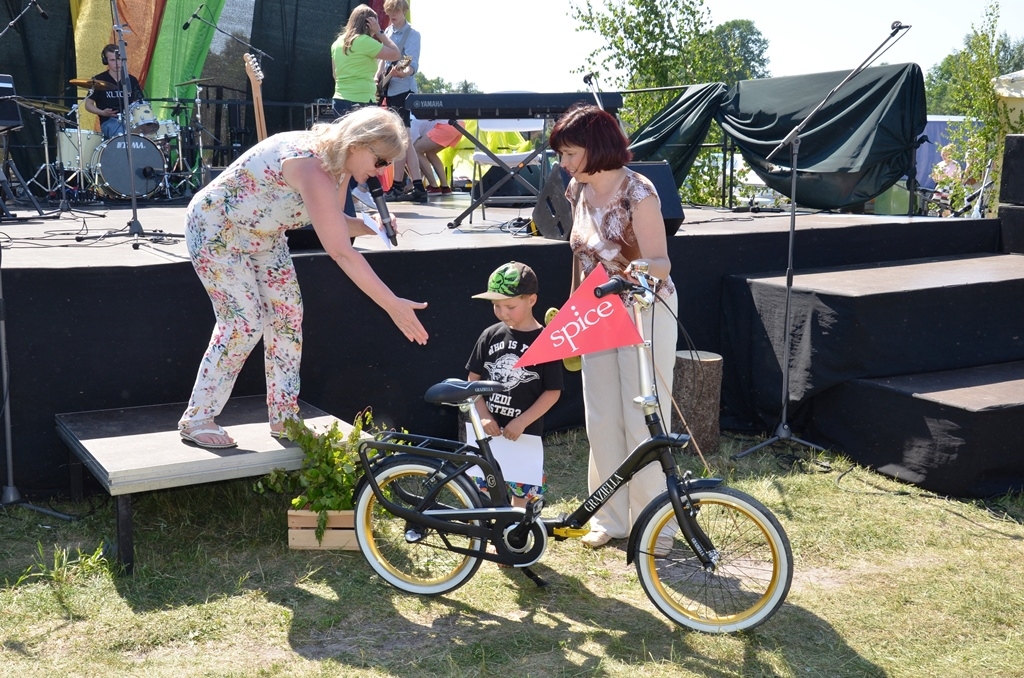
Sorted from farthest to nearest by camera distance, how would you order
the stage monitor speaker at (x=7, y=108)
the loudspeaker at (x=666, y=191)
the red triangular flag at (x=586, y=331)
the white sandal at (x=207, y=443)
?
the stage monitor speaker at (x=7, y=108)
the loudspeaker at (x=666, y=191)
the white sandal at (x=207, y=443)
the red triangular flag at (x=586, y=331)

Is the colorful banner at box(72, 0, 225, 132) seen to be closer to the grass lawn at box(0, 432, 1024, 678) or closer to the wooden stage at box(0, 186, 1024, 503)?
the wooden stage at box(0, 186, 1024, 503)

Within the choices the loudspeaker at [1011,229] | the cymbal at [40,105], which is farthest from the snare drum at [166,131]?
the loudspeaker at [1011,229]

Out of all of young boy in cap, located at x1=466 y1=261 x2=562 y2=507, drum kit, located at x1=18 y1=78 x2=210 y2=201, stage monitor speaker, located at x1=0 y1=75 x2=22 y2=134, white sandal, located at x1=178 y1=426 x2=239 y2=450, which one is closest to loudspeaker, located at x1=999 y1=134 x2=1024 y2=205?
young boy in cap, located at x1=466 y1=261 x2=562 y2=507

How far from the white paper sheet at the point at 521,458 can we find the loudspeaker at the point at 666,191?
2221 millimetres

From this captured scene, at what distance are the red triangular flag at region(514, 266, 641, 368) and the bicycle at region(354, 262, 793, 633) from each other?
7 cm

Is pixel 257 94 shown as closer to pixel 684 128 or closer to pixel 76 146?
pixel 684 128

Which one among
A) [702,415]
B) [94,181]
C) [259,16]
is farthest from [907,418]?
[259,16]

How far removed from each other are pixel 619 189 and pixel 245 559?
2.08 m

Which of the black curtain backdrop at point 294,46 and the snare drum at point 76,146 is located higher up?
the black curtain backdrop at point 294,46

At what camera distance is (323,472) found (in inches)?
150

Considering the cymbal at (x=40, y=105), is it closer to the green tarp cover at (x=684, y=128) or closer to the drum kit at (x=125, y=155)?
the drum kit at (x=125, y=155)

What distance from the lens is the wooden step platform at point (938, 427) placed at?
4.70 metres

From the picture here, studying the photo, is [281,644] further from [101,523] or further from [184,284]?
[184,284]

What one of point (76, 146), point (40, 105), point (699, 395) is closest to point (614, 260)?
point (699, 395)
